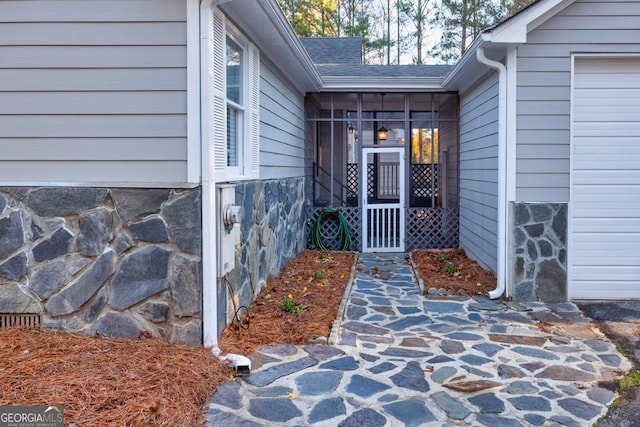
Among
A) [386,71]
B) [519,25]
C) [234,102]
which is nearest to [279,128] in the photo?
[234,102]

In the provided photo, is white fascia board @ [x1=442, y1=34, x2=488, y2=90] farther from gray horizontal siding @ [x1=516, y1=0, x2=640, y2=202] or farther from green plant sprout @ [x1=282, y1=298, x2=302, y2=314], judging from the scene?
green plant sprout @ [x1=282, y1=298, x2=302, y2=314]

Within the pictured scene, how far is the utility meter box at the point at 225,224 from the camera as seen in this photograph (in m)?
4.04

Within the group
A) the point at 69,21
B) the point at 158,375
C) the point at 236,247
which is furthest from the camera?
the point at 236,247

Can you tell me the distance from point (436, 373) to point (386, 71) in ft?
22.8

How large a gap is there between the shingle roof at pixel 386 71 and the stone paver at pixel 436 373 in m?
4.96

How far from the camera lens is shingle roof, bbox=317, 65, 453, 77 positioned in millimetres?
9156

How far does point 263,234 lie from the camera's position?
586 centimetres

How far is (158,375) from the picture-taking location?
10.7 ft

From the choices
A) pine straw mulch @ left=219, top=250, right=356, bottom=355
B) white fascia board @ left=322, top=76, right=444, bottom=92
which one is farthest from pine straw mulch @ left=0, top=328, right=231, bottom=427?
white fascia board @ left=322, top=76, right=444, bottom=92

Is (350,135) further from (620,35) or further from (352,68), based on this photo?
(620,35)

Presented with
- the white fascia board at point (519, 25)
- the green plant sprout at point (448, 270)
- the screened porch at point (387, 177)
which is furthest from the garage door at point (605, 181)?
the screened porch at point (387, 177)

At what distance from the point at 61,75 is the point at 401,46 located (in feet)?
61.8

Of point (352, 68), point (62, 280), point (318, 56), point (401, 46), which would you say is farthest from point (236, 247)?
point (401, 46)

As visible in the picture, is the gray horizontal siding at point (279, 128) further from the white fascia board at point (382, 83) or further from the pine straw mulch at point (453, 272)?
the pine straw mulch at point (453, 272)
